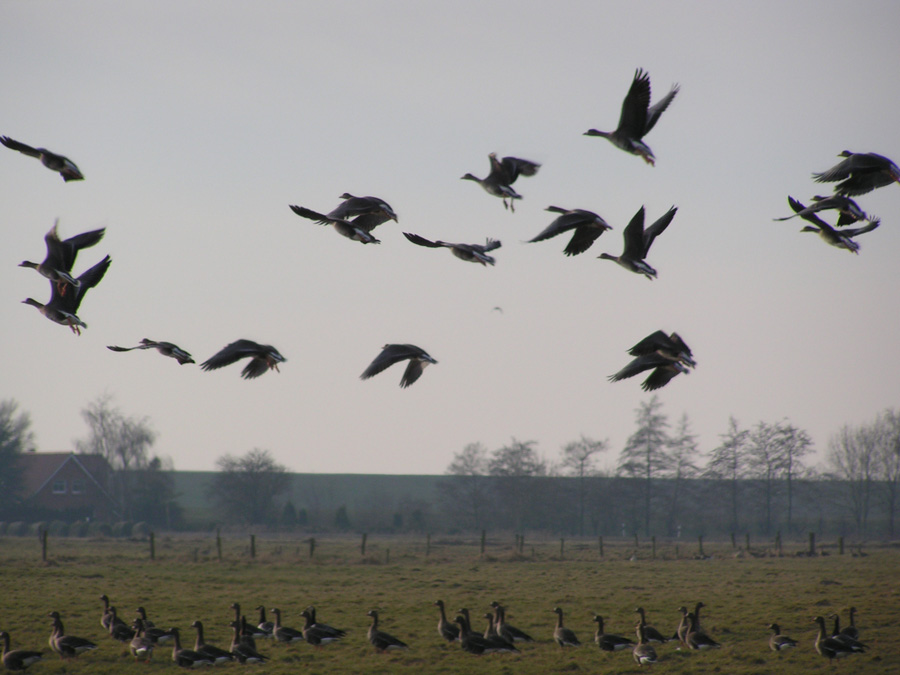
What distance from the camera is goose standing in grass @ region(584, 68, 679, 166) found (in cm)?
905

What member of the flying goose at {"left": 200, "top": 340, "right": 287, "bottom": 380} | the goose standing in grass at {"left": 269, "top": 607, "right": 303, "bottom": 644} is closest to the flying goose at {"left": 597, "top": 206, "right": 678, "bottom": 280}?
the flying goose at {"left": 200, "top": 340, "right": 287, "bottom": 380}

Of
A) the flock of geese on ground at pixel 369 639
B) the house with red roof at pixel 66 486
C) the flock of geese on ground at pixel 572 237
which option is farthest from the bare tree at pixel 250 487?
the flock of geese on ground at pixel 572 237

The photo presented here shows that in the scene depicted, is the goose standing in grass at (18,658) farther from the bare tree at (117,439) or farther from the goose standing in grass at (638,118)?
the bare tree at (117,439)

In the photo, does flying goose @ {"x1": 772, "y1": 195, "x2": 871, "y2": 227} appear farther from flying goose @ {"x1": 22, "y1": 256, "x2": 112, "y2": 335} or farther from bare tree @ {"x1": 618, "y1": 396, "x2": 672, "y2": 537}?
bare tree @ {"x1": 618, "y1": 396, "x2": 672, "y2": 537}

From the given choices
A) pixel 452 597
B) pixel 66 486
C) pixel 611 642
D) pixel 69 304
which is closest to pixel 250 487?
pixel 66 486

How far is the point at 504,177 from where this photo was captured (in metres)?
10.9

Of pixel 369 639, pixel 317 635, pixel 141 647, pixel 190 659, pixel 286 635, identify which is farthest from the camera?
pixel 286 635

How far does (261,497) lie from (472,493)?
62.4 feet

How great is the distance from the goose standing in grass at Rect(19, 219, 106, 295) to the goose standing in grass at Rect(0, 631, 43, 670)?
12.4 m

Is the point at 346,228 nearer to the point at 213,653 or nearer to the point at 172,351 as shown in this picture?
the point at 172,351

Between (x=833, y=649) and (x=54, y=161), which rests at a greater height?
(x=54, y=161)

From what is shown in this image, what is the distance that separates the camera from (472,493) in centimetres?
7962

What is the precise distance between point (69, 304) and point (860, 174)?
9042 millimetres

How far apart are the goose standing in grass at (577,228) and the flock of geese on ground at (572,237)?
11 mm
